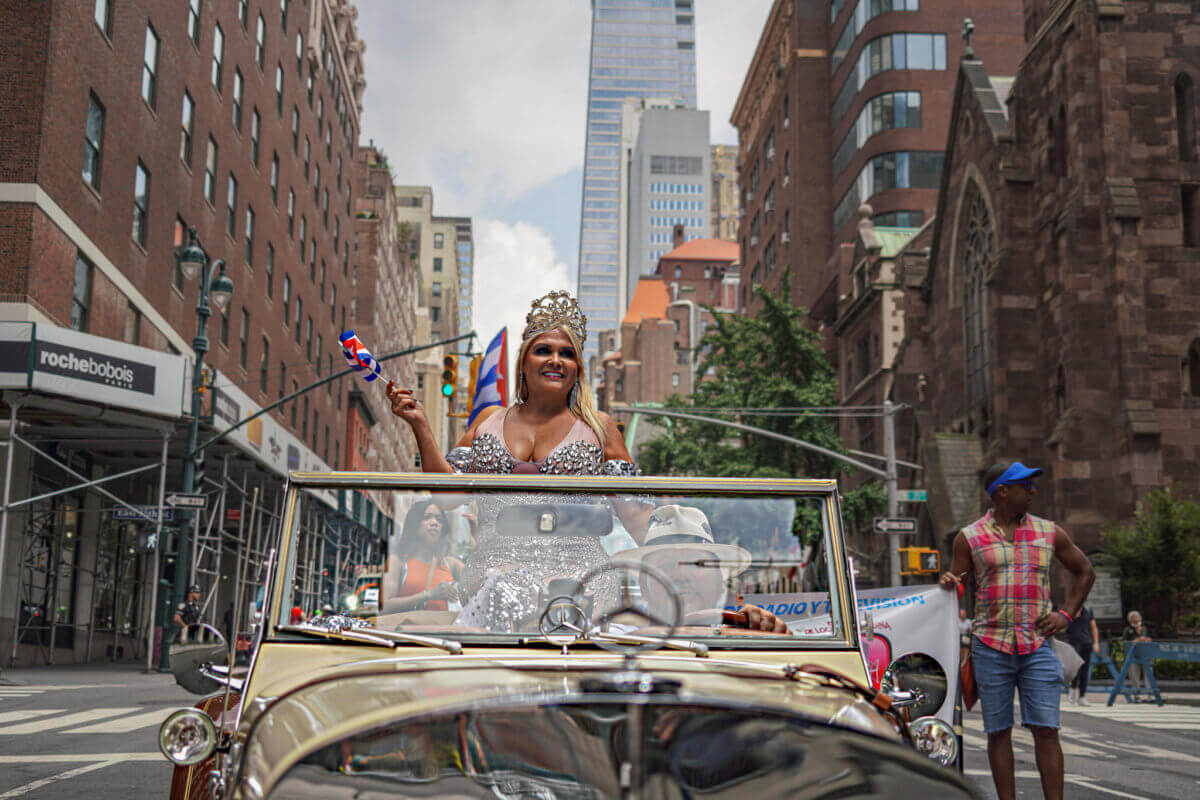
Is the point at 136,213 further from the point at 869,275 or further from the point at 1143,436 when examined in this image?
the point at 869,275

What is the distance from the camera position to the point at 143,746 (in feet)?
34.3

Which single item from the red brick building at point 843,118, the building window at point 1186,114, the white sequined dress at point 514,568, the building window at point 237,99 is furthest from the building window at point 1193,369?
the white sequined dress at point 514,568

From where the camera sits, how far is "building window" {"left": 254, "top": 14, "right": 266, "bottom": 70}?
121 feet

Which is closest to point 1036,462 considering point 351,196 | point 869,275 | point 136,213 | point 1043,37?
point 1043,37

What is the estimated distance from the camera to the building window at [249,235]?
36.3 meters

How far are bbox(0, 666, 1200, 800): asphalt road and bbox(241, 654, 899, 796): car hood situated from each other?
544 cm

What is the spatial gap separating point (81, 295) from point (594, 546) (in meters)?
20.9

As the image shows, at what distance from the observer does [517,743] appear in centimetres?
254

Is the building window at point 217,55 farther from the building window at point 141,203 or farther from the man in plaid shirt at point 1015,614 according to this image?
the man in plaid shirt at point 1015,614

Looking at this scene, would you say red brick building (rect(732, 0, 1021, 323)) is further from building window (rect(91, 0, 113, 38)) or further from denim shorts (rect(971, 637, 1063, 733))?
denim shorts (rect(971, 637, 1063, 733))

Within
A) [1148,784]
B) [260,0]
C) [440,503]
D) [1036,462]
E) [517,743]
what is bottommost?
[1148,784]

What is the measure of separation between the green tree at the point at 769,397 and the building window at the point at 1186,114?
13.1 metres

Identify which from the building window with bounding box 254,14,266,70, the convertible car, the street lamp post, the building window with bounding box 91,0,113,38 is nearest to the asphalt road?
the street lamp post

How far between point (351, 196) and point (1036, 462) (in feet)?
120
